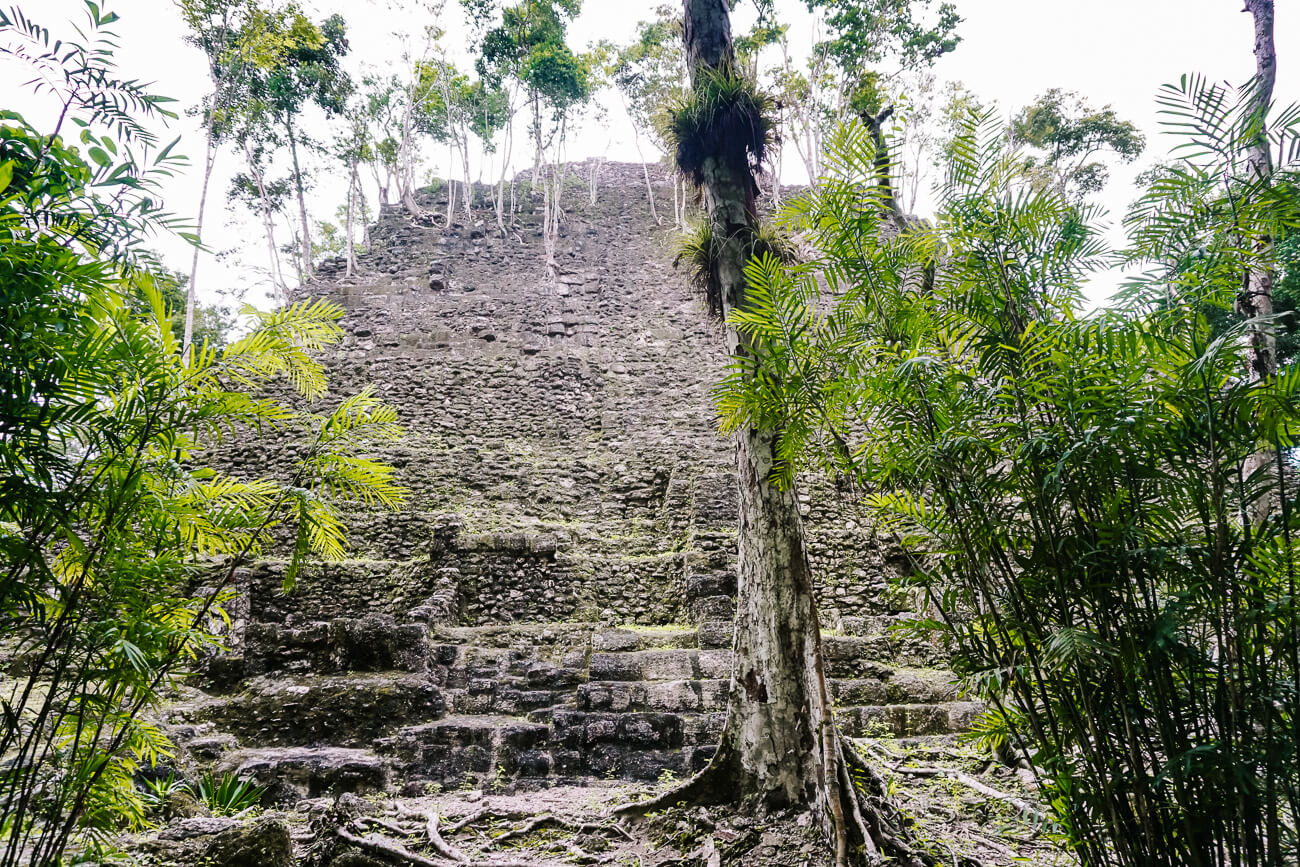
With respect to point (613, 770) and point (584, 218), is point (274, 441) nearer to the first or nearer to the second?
point (613, 770)

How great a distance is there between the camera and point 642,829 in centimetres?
309

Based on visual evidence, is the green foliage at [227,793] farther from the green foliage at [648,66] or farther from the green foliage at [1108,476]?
the green foliage at [648,66]

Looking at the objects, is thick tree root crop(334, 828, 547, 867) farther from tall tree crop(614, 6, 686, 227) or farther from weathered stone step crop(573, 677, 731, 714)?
tall tree crop(614, 6, 686, 227)

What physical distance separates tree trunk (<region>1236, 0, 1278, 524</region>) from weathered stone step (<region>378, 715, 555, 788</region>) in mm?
4337

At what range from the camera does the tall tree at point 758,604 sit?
259cm

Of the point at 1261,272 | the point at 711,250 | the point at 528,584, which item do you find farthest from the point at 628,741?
the point at 1261,272

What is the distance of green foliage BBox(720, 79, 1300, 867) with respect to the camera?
1.32m

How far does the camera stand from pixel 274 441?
9977mm

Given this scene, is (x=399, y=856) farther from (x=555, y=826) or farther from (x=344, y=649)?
(x=344, y=649)

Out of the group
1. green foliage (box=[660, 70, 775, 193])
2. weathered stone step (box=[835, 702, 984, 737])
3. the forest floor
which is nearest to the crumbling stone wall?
green foliage (box=[660, 70, 775, 193])

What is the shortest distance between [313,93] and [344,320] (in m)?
6.22

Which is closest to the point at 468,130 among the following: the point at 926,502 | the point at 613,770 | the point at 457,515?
the point at 457,515

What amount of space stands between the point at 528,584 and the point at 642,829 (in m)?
4.35

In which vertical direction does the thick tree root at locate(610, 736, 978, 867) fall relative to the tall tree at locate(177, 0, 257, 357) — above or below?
below
